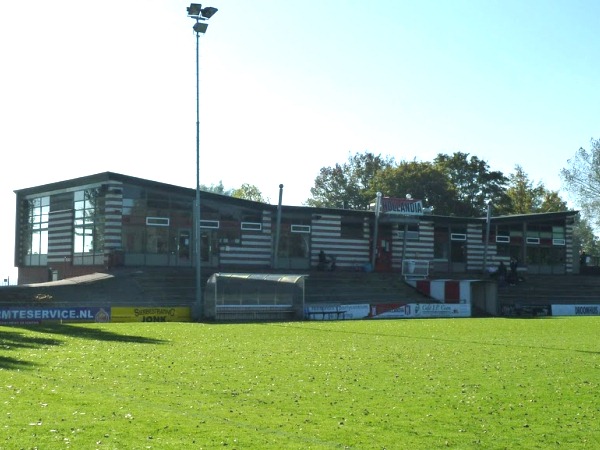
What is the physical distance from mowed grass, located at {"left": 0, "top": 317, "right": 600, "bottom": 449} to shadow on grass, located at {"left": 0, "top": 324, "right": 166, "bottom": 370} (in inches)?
2.7

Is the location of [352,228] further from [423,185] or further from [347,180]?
[347,180]

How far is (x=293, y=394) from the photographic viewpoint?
17.6 metres

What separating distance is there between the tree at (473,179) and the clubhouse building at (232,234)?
25.5 metres

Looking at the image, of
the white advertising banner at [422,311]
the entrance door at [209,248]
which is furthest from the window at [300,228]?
the white advertising banner at [422,311]

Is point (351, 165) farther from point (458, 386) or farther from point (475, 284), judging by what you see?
point (458, 386)

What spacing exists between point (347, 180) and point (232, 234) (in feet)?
201

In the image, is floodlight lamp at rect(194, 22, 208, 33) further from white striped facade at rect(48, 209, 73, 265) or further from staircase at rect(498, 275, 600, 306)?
staircase at rect(498, 275, 600, 306)

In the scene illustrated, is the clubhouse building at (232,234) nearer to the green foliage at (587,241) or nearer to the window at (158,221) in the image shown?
the window at (158,221)

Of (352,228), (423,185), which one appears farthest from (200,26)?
(423,185)

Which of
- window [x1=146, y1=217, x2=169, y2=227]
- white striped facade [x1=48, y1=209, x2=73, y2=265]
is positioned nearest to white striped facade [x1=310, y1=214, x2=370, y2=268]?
window [x1=146, y1=217, x2=169, y2=227]

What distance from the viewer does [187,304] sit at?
49438 mm

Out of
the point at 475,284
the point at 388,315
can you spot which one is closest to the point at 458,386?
the point at 388,315

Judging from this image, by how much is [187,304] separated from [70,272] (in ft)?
54.8

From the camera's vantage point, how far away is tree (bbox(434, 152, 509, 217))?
109m
